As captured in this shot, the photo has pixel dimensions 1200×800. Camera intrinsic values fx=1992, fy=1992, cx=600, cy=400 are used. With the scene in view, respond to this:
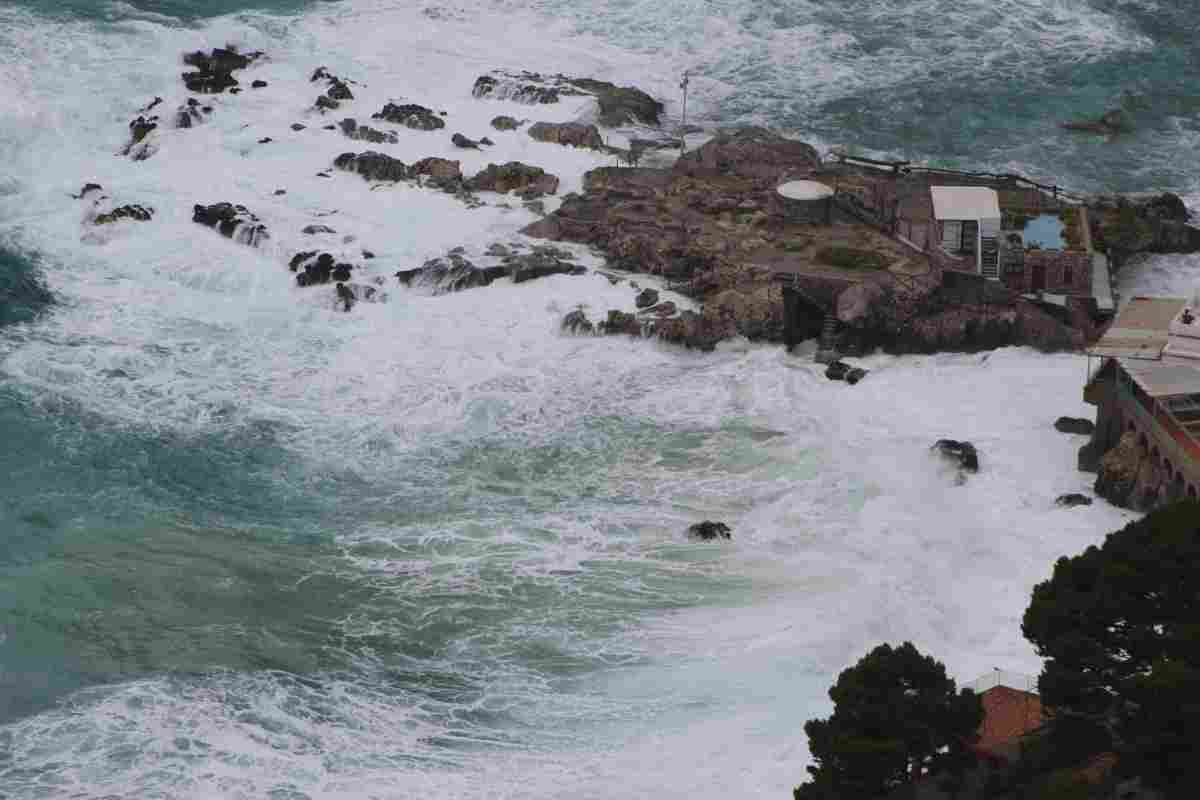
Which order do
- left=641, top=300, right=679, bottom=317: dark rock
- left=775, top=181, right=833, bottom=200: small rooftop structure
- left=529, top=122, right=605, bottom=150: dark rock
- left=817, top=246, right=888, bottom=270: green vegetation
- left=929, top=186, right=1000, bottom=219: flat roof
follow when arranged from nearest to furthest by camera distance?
left=641, top=300, right=679, bottom=317: dark rock < left=817, top=246, right=888, bottom=270: green vegetation < left=929, top=186, right=1000, bottom=219: flat roof < left=775, top=181, right=833, bottom=200: small rooftop structure < left=529, top=122, right=605, bottom=150: dark rock

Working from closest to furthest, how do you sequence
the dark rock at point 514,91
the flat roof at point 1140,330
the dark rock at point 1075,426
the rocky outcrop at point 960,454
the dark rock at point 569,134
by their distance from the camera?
1. the flat roof at point 1140,330
2. the rocky outcrop at point 960,454
3. the dark rock at point 1075,426
4. the dark rock at point 569,134
5. the dark rock at point 514,91

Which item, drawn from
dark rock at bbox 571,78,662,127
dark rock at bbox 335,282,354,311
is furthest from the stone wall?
dark rock at bbox 335,282,354,311

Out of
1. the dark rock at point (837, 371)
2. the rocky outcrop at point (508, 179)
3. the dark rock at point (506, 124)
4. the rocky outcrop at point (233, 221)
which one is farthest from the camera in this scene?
the dark rock at point (506, 124)

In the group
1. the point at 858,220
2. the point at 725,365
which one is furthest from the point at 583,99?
the point at 725,365

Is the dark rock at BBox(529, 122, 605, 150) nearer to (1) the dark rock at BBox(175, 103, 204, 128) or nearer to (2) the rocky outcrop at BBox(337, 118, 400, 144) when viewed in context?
(2) the rocky outcrop at BBox(337, 118, 400, 144)

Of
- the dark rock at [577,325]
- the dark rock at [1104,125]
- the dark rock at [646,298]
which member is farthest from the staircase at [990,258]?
the dark rock at [1104,125]

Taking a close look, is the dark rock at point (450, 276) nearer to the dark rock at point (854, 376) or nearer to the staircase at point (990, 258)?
the dark rock at point (854, 376)

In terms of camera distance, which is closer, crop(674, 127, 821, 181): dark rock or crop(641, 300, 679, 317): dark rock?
crop(641, 300, 679, 317): dark rock
